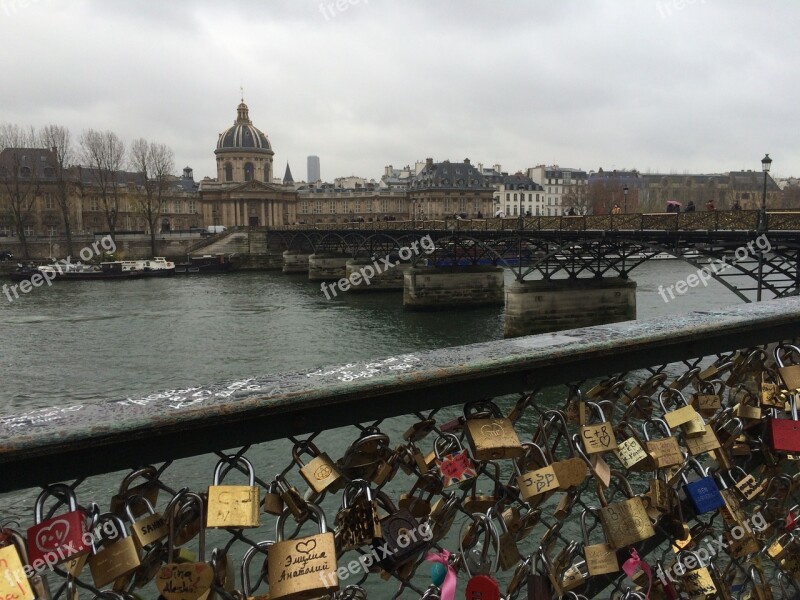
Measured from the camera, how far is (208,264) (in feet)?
203

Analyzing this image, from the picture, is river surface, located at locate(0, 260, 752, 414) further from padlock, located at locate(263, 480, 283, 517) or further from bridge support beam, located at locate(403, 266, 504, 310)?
padlock, located at locate(263, 480, 283, 517)

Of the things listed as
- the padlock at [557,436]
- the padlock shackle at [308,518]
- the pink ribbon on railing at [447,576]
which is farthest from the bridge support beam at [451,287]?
the padlock shackle at [308,518]

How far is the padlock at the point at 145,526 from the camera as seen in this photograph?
54.1 inches

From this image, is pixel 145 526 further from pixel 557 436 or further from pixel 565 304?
pixel 565 304

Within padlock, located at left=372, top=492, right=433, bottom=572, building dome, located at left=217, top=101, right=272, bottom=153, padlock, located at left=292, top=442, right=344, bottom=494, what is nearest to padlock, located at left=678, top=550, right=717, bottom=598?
padlock, located at left=372, top=492, right=433, bottom=572

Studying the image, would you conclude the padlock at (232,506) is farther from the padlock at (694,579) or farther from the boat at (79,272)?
the boat at (79,272)

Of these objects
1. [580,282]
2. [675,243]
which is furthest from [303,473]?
[580,282]

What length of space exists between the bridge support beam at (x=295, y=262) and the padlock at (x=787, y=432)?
198ft

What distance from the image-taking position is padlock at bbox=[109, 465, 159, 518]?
1368 mm

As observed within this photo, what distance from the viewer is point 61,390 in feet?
57.1

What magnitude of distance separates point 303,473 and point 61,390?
18303 mm

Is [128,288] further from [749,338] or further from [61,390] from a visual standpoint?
[749,338]

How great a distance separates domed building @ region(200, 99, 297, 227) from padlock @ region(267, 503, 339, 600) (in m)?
94.7

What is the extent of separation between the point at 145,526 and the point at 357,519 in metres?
0.48
